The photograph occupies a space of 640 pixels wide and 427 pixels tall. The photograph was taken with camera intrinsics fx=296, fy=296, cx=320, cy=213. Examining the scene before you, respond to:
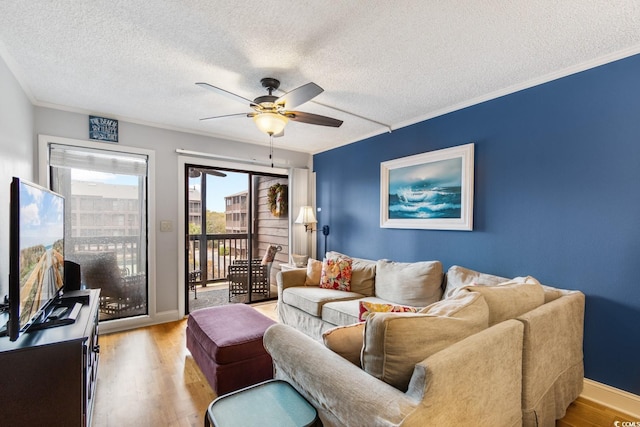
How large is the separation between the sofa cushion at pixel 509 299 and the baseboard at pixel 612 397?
0.95m

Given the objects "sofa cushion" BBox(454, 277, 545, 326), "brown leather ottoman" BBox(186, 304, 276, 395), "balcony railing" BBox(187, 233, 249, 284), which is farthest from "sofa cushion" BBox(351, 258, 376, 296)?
"balcony railing" BBox(187, 233, 249, 284)

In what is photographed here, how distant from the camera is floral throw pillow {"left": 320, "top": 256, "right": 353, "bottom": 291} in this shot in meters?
3.44

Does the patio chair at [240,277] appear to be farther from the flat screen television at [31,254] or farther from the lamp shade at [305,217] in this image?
the flat screen television at [31,254]

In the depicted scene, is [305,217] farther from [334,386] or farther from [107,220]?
[334,386]

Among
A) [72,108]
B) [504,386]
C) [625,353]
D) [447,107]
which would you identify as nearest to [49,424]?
[504,386]

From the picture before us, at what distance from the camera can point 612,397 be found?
2.08 m

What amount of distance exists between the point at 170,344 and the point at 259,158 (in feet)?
8.87

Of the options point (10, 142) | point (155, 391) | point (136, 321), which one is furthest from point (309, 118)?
point (136, 321)

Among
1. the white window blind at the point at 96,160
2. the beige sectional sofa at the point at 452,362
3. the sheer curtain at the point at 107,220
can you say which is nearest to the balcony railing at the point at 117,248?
the sheer curtain at the point at 107,220

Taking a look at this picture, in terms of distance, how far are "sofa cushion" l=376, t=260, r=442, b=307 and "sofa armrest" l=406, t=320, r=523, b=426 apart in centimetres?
126

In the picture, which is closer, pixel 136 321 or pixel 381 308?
pixel 381 308

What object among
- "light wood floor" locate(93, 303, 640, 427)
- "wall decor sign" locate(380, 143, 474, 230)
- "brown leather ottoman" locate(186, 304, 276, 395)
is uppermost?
"wall decor sign" locate(380, 143, 474, 230)

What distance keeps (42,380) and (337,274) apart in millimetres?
2581

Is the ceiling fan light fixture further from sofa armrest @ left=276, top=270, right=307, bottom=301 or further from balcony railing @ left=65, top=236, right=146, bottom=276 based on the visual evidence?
balcony railing @ left=65, top=236, right=146, bottom=276
